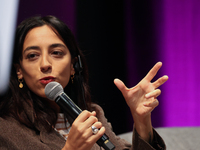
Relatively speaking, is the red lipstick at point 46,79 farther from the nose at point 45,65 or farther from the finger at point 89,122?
the finger at point 89,122

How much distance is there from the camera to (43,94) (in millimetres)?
1135

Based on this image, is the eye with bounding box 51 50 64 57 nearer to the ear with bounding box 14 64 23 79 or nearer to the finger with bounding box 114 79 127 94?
the ear with bounding box 14 64 23 79

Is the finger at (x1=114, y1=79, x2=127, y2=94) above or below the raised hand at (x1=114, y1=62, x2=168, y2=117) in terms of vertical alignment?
above

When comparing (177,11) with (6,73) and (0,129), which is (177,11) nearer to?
(6,73)

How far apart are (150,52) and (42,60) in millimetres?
1466

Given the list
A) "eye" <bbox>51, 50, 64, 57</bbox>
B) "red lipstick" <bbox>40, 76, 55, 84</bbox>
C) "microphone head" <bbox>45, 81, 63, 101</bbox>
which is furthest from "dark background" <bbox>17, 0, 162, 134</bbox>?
"microphone head" <bbox>45, 81, 63, 101</bbox>

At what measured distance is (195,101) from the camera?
2330 millimetres

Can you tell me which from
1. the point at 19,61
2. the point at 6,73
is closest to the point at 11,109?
the point at 19,61

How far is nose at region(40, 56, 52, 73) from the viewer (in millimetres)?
1110

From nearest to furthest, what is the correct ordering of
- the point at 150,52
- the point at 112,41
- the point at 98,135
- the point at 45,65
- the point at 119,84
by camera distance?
the point at 98,135 < the point at 119,84 < the point at 45,65 < the point at 112,41 < the point at 150,52

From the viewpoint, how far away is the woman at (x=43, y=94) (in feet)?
3.44

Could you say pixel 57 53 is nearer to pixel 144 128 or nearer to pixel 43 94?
pixel 43 94

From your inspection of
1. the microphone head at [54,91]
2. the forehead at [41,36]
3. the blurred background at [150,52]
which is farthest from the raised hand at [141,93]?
the blurred background at [150,52]

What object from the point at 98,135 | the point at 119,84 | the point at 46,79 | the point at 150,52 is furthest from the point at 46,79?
the point at 150,52
